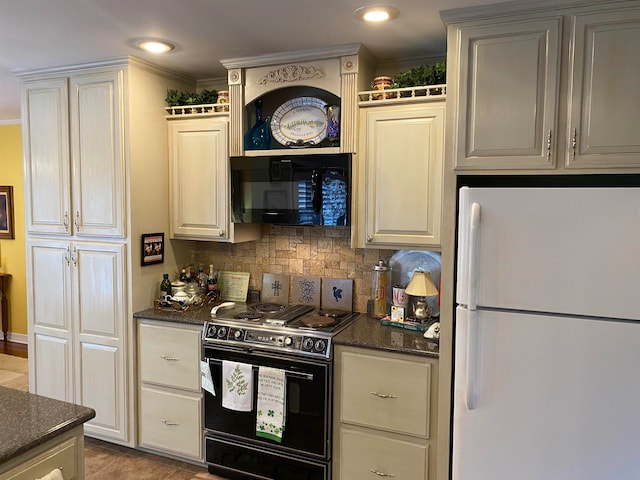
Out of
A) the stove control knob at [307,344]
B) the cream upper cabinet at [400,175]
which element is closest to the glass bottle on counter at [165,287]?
the stove control knob at [307,344]

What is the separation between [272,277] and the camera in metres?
3.32

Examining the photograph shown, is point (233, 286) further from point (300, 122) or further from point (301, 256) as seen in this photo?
point (300, 122)

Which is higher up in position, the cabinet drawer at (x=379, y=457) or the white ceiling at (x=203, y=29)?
the white ceiling at (x=203, y=29)

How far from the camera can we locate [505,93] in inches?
81.7

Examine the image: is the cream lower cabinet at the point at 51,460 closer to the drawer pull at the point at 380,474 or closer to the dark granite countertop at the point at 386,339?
the dark granite countertop at the point at 386,339

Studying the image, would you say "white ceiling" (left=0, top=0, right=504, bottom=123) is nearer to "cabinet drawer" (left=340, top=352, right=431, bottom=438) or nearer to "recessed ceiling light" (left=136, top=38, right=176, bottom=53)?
"recessed ceiling light" (left=136, top=38, right=176, bottom=53)

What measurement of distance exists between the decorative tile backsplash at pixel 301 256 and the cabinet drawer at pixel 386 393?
65 cm

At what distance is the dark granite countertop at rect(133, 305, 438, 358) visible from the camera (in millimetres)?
2414

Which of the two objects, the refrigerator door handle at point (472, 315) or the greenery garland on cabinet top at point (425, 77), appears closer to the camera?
the refrigerator door handle at point (472, 315)

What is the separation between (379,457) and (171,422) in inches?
49.7

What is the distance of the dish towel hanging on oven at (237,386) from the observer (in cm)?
268

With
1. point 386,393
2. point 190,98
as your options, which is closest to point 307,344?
point 386,393

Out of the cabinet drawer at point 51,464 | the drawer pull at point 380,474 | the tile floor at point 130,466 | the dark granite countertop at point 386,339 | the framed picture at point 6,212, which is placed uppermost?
the framed picture at point 6,212

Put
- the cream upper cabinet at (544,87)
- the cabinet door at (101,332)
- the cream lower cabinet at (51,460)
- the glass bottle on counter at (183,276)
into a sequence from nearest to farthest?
the cream lower cabinet at (51,460), the cream upper cabinet at (544,87), the cabinet door at (101,332), the glass bottle on counter at (183,276)
